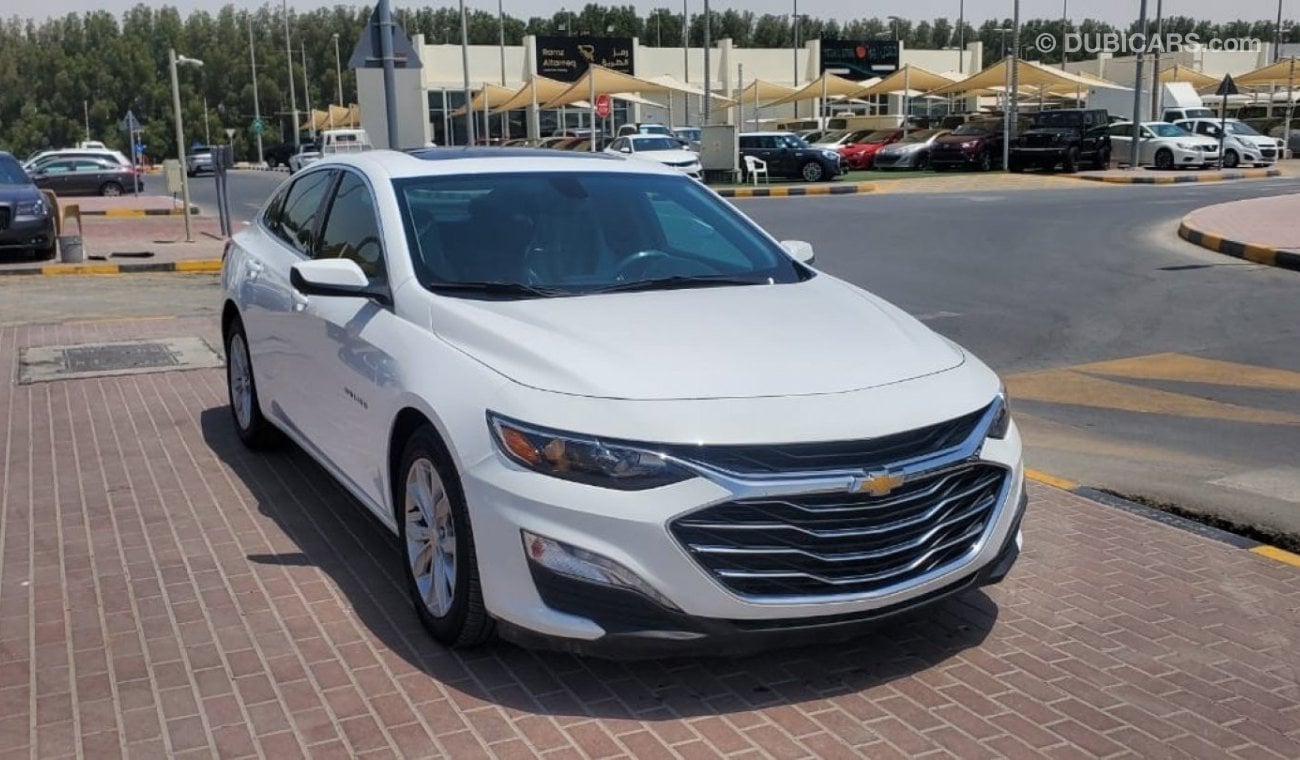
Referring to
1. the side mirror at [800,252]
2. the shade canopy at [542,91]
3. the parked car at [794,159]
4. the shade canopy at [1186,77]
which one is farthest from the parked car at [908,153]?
the side mirror at [800,252]

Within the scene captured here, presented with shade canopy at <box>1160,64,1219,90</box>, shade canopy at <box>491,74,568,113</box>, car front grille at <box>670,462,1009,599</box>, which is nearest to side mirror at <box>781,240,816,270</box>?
car front grille at <box>670,462,1009,599</box>

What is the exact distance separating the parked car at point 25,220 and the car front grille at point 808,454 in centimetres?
1587

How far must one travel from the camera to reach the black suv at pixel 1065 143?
36.9m

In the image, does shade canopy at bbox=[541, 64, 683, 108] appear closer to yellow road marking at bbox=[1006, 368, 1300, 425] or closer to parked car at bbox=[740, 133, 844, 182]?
parked car at bbox=[740, 133, 844, 182]

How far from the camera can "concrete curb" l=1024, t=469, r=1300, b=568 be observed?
5113 mm

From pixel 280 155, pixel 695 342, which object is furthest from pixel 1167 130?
pixel 280 155

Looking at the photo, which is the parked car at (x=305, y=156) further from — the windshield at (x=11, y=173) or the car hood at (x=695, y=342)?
the car hood at (x=695, y=342)

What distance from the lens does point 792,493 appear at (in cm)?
354

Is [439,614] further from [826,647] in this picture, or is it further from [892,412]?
[892,412]

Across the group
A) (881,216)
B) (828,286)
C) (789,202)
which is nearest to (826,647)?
(828,286)

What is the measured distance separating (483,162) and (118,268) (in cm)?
1278

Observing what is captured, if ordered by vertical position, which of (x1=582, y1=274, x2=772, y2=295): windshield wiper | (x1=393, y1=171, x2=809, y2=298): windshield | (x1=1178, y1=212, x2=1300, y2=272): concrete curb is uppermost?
(x1=393, y1=171, x2=809, y2=298): windshield

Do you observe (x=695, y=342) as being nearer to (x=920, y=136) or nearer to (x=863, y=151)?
(x=920, y=136)

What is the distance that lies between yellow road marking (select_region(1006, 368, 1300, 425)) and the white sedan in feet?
76.6
